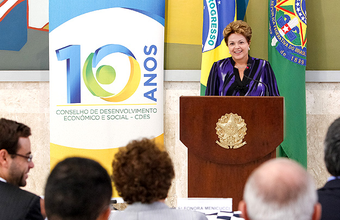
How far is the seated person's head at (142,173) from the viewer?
124 centimetres

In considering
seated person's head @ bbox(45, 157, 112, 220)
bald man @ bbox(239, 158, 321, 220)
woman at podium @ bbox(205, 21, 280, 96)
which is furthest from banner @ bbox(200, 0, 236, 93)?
bald man @ bbox(239, 158, 321, 220)

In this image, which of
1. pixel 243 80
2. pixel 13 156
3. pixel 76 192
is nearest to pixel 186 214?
pixel 76 192

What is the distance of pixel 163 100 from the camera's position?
4133 millimetres

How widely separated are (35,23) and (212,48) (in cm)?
213

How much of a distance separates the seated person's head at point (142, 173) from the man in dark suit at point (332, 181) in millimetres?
521

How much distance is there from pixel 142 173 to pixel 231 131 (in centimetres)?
99

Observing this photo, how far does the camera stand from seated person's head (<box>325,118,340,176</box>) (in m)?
1.26

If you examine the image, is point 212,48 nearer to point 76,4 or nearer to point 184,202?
point 76,4

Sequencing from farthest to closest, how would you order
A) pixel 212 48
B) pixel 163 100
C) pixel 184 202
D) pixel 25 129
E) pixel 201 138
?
pixel 163 100 < pixel 212 48 < pixel 201 138 < pixel 184 202 < pixel 25 129

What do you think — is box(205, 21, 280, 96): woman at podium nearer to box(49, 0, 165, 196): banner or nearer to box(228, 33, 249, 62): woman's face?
box(228, 33, 249, 62): woman's face

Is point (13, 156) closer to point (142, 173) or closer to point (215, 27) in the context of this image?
point (142, 173)

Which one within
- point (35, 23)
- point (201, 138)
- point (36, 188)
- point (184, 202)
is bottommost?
point (36, 188)

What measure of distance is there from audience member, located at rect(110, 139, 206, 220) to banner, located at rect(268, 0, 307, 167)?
2.63 meters

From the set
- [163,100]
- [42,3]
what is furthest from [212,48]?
[42,3]
